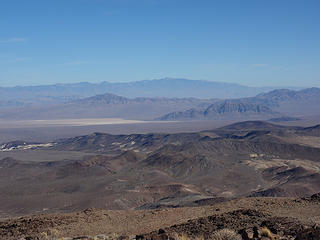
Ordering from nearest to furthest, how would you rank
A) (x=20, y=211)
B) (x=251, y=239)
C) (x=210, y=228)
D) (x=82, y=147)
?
1. (x=251, y=239)
2. (x=210, y=228)
3. (x=20, y=211)
4. (x=82, y=147)

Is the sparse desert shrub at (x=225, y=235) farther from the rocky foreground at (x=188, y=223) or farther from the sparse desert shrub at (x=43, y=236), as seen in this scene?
the sparse desert shrub at (x=43, y=236)

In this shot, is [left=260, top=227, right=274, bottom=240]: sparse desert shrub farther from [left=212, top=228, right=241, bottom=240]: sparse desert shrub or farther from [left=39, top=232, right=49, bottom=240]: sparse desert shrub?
[left=39, top=232, right=49, bottom=240]: sparse desert shrub

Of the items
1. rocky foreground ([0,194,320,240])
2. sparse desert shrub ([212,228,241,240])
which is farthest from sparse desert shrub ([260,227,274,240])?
sparse desert shrub ([212,228,241,240])

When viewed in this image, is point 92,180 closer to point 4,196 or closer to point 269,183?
point 4,196

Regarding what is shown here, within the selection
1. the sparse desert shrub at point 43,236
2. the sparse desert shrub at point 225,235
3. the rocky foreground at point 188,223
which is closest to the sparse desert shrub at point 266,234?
the rocky foreground at point 188,223

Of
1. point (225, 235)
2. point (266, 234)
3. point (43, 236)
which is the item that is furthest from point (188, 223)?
point (43, 236)

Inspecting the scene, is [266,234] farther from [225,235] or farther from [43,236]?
[43,236]

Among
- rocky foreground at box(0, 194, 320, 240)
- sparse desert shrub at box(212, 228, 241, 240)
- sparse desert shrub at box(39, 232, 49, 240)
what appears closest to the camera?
sparse desert shrub at box(212, 228, 241, 240)

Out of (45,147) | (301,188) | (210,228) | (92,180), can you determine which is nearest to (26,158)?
(45,147)
